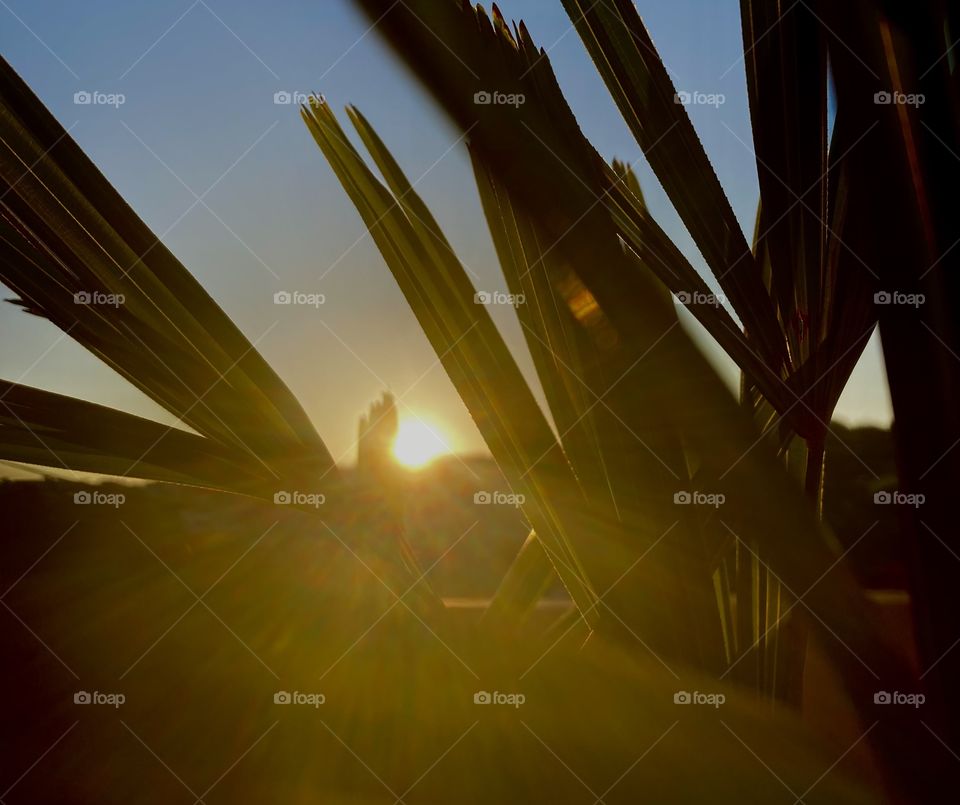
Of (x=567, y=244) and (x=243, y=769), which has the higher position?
(x=567, y=244)

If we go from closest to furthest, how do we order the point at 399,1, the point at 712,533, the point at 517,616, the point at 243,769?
the point at 399,1 < the point at 712,533 < the point at 517,616 < the point at 243,769

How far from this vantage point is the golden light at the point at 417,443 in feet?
2.75

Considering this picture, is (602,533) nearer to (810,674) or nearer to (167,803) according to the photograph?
(810,674)

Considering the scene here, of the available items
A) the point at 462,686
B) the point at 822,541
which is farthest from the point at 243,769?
the point at 822,541

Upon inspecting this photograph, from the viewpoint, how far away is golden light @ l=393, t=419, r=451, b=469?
839mm

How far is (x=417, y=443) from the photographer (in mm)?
893

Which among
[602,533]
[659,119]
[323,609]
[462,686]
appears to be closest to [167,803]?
[323,609]

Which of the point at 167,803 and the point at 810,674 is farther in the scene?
the point at 167,803

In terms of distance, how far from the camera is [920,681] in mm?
466

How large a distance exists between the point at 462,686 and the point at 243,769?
52cm

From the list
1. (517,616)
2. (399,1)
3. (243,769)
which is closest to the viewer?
(399,1)

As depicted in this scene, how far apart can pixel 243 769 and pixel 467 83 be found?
94 cm

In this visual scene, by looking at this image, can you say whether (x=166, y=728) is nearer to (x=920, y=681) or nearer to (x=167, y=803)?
(x=167, y=803)

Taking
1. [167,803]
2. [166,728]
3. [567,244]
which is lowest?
[167,803]
